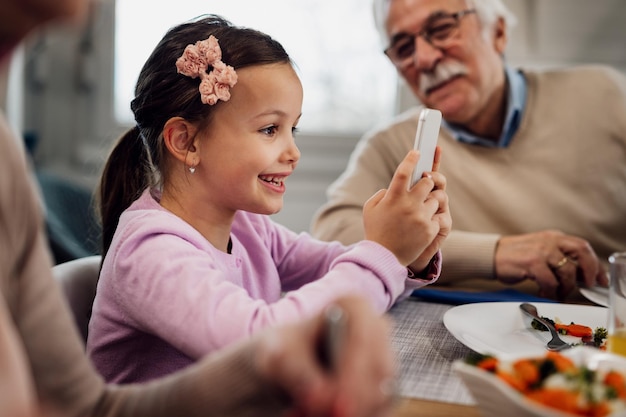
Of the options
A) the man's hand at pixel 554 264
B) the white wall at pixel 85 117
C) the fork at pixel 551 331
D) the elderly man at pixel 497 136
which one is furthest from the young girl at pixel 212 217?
the white wall at pixel 85 117

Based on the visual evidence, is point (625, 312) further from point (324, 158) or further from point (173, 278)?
point (324, 158)

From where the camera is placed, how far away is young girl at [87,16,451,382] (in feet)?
2.87

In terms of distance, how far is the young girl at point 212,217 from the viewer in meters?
0.88

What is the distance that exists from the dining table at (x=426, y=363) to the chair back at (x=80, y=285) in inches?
19.4

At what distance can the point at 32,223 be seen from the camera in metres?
0.63

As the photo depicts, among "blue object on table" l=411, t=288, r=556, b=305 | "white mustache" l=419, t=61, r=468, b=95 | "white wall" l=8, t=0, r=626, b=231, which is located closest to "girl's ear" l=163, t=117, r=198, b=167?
"blue object on table" l=411, t=288, r=556, b=305

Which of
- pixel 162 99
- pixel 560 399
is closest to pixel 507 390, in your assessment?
pixel 560 399

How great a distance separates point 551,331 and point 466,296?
35 cm

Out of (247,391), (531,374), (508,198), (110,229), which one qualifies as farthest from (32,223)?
(508,198)

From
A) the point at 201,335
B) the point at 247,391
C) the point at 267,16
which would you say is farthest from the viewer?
the point at 267,16

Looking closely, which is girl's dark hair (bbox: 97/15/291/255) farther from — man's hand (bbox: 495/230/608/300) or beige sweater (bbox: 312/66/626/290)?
beige sweater (bbox: 312/66/626/290)

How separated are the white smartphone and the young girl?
0.06 feet

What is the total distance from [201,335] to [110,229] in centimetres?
46

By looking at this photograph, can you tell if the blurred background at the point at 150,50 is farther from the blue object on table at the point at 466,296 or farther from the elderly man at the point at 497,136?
the blue object on table at the point at 466,296
